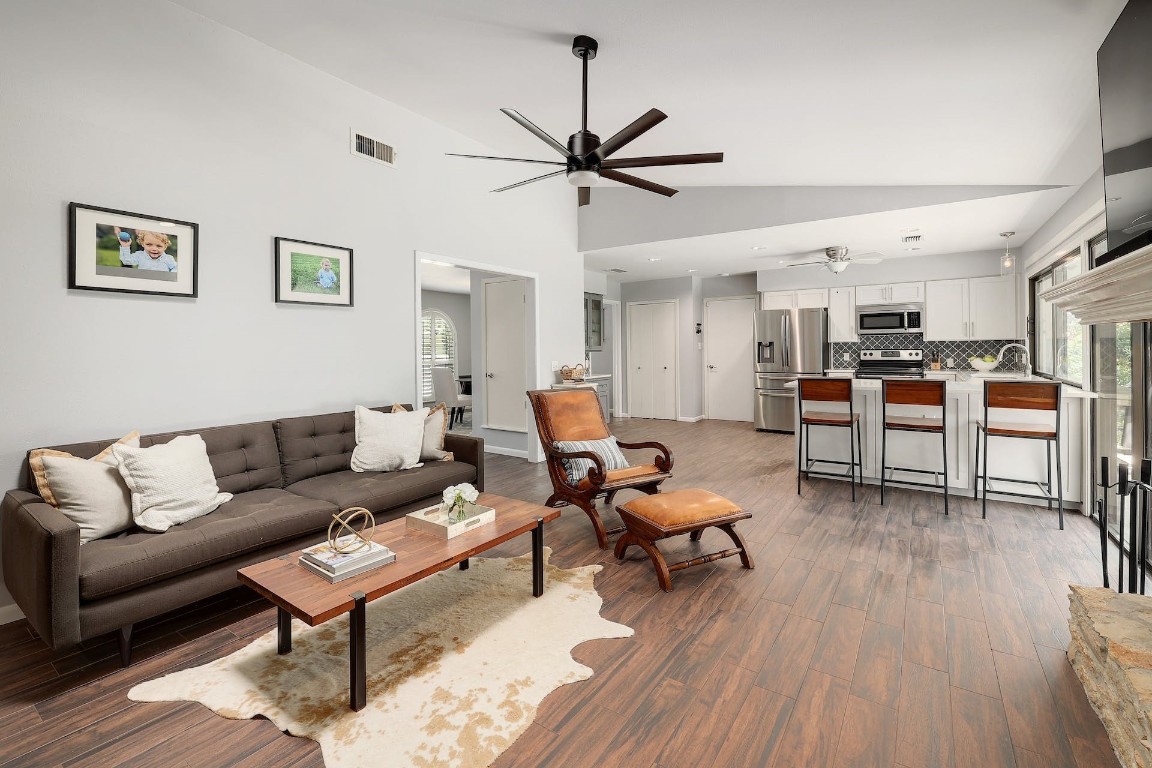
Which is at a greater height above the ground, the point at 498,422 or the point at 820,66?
the point at 820,66

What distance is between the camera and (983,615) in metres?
2.41

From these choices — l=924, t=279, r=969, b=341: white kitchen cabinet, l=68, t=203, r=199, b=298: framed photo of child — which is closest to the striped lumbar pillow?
l=68, t=203, r=199, b=298: framed photo of child

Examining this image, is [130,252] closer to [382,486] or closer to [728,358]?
[382,486]

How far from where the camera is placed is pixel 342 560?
78.9 inches

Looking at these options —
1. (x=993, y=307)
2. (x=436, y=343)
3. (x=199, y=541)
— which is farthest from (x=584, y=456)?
(x=436, y=343)

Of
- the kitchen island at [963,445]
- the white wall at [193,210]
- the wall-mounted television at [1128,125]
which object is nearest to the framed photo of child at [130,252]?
the white wall at [193,210]

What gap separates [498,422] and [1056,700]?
5350mm

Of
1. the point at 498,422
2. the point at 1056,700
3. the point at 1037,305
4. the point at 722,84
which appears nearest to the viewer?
the point at 1056,700

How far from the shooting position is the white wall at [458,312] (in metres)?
11.1

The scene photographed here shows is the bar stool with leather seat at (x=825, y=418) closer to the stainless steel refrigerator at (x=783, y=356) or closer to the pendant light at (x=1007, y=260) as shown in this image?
the pendant light at (x=1007, y=260)

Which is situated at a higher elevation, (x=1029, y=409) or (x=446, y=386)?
(x=446, y=386)

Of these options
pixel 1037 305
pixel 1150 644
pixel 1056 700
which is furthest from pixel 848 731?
pixel 1037 305

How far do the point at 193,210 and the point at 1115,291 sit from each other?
Answer: 446 cm

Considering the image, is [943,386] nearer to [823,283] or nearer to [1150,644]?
[1150,644]
